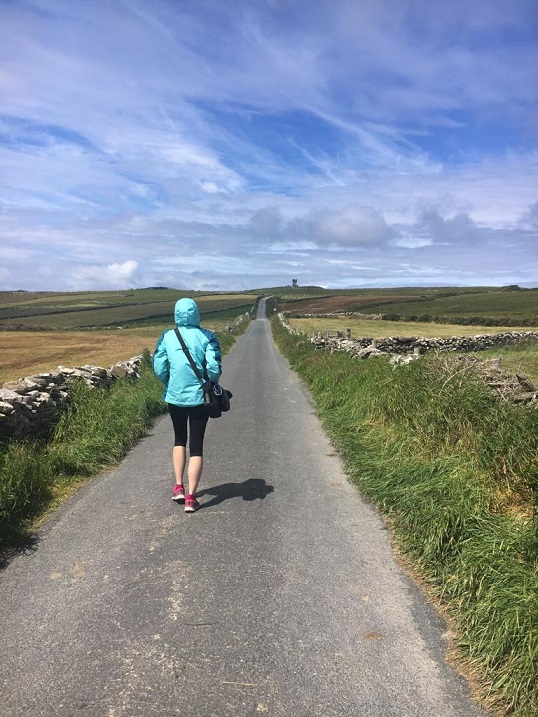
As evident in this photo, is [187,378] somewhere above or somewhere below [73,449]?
above

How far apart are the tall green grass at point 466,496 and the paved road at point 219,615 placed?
9.5 inches

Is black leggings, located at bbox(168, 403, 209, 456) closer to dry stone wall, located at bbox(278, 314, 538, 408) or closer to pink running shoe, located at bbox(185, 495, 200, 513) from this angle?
pink running shoe, located at bbox(185, 495, 200, 513)

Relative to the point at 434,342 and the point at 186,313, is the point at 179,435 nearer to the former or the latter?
the point at 186,313

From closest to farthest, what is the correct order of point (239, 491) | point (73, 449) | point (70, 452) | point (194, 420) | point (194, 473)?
point (194, 473)
point (194, 420)
point (239, 491)
point (70, 452)
point (73, 449)

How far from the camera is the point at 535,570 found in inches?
129

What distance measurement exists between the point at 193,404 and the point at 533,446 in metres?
3.39

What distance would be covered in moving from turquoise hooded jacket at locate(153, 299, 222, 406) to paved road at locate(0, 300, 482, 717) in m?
1.21

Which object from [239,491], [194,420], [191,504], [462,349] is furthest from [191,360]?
[462,349]

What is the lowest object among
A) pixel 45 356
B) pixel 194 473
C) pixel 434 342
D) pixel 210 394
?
pixel 45 356

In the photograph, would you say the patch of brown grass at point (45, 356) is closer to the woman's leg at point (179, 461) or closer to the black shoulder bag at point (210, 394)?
the woman's leg at point (179, 461)

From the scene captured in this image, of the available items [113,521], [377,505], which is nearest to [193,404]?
[113,521]

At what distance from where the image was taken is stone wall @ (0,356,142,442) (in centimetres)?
628

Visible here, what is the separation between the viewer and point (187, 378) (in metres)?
5.43

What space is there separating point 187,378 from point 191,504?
1.31 meters
